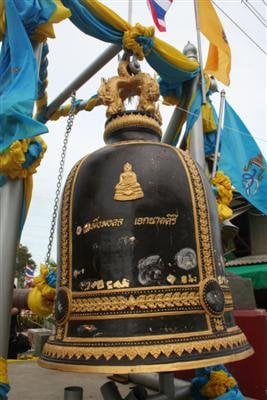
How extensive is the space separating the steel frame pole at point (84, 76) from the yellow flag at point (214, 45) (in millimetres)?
1341

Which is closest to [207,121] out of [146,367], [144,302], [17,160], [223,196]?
[223,196]

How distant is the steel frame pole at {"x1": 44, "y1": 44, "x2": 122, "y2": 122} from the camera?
3.96m

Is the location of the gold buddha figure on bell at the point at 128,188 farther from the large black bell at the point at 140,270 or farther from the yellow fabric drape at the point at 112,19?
the yellow fabric drape at the point at 112,19

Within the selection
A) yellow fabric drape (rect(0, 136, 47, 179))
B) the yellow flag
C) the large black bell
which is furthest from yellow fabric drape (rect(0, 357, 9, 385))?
the yellow flag

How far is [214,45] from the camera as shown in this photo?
4848mm

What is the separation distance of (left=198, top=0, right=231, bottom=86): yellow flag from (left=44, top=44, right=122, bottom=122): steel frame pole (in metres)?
1.34

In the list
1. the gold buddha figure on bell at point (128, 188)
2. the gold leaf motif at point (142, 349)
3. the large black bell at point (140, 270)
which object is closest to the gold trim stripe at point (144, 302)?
the large black bell at point (140, 270)

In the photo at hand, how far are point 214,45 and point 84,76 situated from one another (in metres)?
1.69

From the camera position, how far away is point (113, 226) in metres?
1.96

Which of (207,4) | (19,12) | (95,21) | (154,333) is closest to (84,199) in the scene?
(154,333)

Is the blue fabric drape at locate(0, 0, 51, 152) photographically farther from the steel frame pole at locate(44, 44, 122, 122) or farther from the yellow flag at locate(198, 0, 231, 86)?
the yellow flag at locate(198, 0, 231, 86)

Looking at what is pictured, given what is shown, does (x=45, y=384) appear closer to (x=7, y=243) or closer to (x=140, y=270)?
(x=7, y=243)

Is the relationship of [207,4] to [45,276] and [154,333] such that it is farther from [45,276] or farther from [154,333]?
[154,333]

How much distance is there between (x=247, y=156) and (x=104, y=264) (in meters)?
3.43
